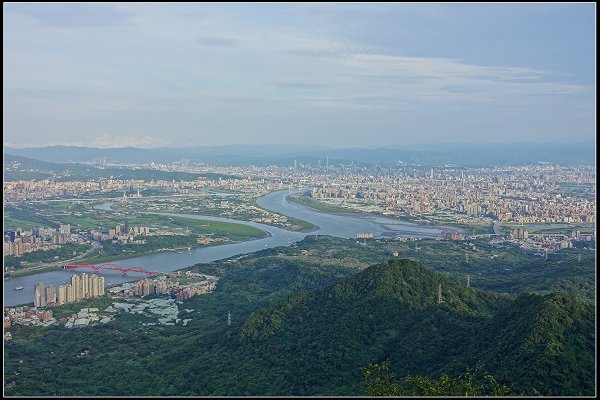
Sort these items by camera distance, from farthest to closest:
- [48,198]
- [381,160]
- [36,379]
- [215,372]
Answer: [381,160]
[48,198]
[36,379]
[215,372]

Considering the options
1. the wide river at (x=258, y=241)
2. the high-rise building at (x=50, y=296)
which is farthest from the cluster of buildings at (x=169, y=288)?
the wide river at (x=258, y=241)

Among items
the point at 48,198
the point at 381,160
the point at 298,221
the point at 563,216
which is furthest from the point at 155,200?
the point at 381,160

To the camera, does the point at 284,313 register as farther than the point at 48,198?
No

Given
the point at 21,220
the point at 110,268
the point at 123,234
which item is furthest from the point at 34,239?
the point at 21,220

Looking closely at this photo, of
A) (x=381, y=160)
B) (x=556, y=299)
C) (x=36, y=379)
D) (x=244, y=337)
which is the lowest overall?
(x=36, y=379)

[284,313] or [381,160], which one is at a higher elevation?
[381,160]

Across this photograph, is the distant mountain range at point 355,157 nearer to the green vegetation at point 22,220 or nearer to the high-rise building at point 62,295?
the green vegetation at point 22,220

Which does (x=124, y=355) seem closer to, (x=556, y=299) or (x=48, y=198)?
(x=556, y=299)

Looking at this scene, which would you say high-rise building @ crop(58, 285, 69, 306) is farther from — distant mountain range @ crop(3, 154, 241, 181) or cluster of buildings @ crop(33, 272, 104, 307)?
distant mountain range @ crop(3, 154, 241, 181)
